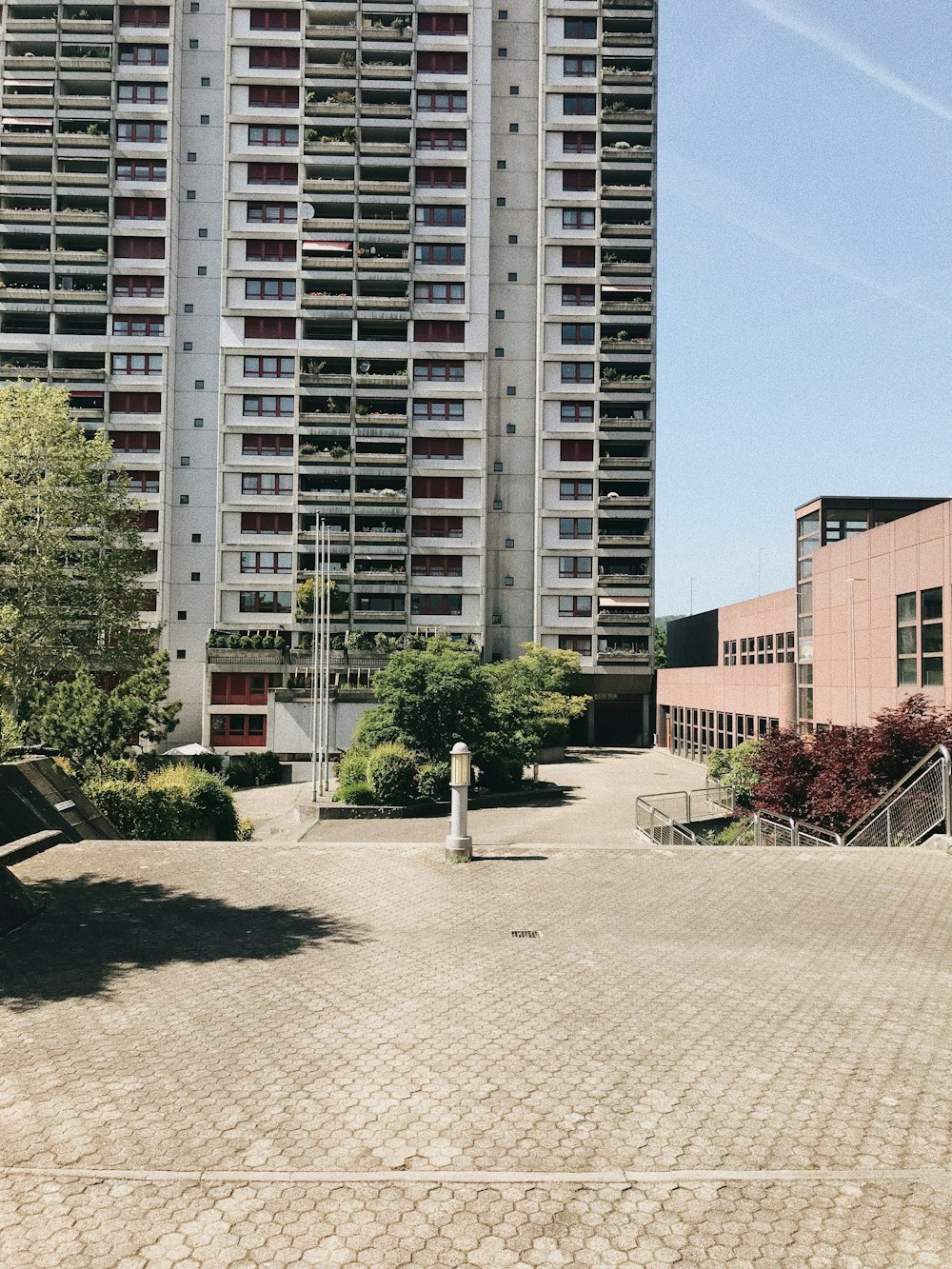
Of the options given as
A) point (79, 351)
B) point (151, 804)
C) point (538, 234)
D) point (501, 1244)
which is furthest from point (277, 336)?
point (501, 1244)

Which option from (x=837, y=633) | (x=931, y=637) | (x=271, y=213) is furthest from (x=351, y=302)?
(x=931, y=637)

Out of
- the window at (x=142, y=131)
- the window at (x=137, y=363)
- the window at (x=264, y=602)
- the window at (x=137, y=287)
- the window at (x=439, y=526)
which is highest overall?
the window at (x=142, y=131)

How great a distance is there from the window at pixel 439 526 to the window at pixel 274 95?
2827 cm

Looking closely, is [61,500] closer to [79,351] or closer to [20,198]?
[79,351]

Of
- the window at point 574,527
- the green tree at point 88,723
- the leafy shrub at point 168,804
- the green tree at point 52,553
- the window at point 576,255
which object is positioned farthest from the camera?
the window at point 576,255

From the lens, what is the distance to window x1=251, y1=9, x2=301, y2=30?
2292 inches

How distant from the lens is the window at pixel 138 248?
5750cm

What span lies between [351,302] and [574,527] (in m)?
20.6

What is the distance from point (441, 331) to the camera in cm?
5878

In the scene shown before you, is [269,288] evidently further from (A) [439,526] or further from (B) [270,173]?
(A) [439,526]

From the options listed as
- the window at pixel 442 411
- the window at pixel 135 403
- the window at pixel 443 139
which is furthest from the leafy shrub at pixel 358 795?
the window at pixel 443 139

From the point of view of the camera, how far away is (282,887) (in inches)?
513

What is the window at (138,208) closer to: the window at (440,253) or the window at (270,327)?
the window at (270,327)

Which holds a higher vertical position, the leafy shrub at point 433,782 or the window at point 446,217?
the window at point 446,217
